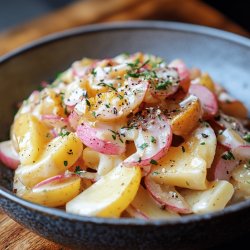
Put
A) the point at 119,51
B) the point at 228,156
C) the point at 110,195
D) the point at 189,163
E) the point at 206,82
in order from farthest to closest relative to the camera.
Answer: the point at 119,51 → the point at 206,82 → the point at 228,156 → the point at 189,163 → the point at 110,195

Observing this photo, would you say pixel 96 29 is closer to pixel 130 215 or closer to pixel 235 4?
pixel 130 215

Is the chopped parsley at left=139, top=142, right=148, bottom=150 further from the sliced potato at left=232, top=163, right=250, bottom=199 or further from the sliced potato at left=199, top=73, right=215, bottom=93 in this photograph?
the sliced potato at left=199, top=73, right=215, bottom=93

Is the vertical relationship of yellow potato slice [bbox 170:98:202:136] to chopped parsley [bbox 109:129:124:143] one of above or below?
above

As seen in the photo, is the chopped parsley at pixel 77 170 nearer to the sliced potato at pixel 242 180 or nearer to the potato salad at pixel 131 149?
the potato salad at pixel 131 149

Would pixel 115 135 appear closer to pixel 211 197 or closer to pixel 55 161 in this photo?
pixel 55 161

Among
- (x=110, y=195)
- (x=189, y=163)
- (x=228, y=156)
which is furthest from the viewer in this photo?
(x=228, y=156)

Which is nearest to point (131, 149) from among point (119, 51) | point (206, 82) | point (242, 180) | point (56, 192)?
point (56, 192)

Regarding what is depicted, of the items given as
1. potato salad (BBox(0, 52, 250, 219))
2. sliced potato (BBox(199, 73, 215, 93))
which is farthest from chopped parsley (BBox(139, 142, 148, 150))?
sliced potato (BBox(199, 73, 215, 93))
